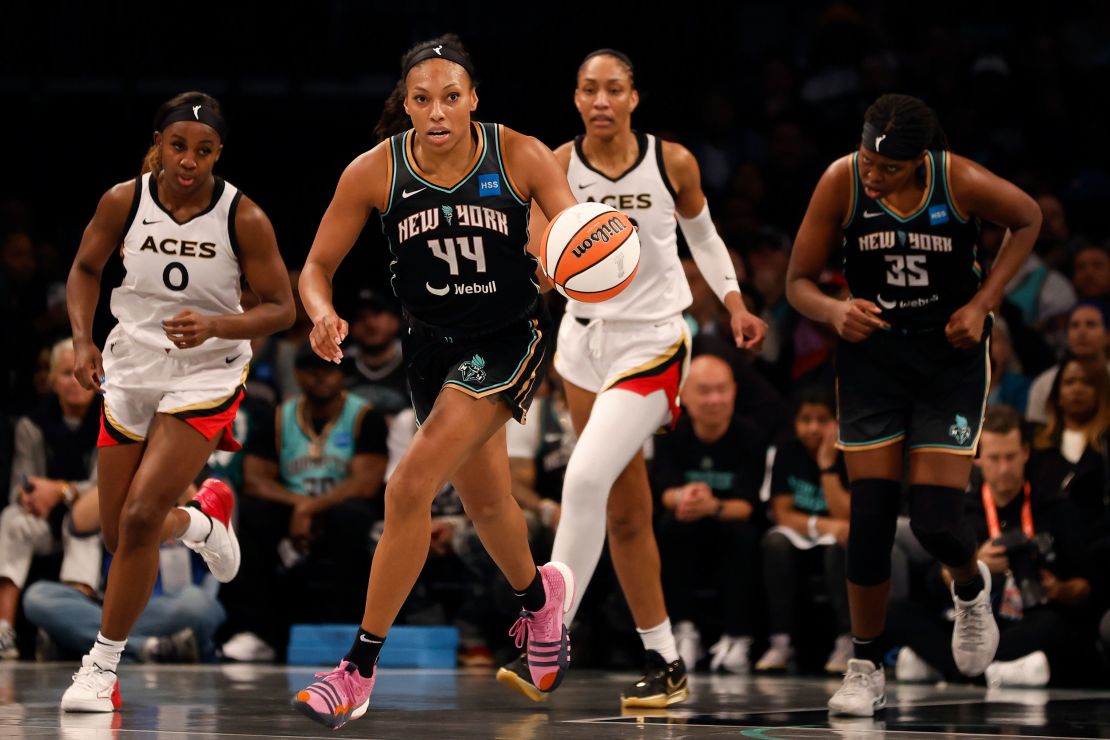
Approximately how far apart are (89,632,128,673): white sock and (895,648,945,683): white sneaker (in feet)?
11.9

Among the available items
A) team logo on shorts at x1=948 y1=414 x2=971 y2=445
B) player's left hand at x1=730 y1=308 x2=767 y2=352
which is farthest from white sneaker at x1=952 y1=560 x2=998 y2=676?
player's left hand at x1=730 y1=308 x2=767 y2=352

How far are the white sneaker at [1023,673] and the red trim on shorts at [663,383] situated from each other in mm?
2126

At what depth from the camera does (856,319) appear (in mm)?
5570

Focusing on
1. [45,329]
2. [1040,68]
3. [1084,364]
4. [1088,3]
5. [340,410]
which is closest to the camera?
[1084,364]

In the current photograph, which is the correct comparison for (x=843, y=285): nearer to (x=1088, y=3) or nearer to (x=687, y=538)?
(x=687, y=538)

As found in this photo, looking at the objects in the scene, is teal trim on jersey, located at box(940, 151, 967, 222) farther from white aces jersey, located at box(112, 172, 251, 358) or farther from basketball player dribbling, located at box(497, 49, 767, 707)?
white aces jersey, located at box(112, 172, 251, 358)

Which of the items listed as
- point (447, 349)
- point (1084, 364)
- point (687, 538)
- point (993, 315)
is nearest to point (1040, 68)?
point (1084, 364)

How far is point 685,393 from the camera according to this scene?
858 cm

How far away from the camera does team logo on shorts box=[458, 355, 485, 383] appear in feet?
16.5

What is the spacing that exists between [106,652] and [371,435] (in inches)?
138

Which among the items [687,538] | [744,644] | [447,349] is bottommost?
[744,644]

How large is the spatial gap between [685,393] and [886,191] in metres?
3.09

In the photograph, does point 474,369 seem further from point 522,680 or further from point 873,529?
point 873,529

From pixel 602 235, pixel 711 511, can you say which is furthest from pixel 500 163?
pixel 711 511
